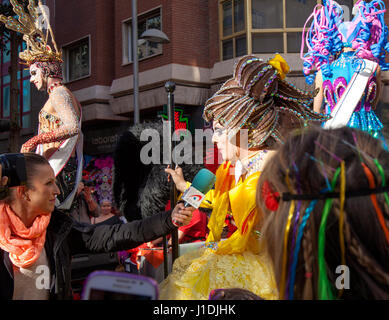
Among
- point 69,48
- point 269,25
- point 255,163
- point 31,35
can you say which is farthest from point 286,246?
point 69,48

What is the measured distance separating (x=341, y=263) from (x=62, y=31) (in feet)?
47.8

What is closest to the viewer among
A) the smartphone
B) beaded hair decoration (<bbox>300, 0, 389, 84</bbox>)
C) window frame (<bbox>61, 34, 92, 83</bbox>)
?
the smartphone

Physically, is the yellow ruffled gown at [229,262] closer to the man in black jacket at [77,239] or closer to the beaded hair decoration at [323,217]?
the man in black jacket at [77,239]

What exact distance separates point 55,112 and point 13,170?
1.44 meters

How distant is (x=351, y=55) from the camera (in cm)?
399

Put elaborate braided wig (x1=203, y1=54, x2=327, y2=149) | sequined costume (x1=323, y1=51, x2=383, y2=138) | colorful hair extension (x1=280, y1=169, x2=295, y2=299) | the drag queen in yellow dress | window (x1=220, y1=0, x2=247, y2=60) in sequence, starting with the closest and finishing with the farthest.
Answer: colorful hair extension (x1=280, y1=169, x2=295, y2=299)
the drag queen in yellow dress
elaborate braided wig (x1=203, y1=54, x2=327, y2=149)
sequined costume (x1=323, y1=51, x2=383, y2=138)
window (x1=220, y1=0, x2=247, y2=60)

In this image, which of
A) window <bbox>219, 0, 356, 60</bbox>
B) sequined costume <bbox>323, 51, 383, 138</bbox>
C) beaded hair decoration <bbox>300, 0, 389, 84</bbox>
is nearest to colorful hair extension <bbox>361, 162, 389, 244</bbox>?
sequined costume <bbox>323, 51, 383, 138</bbox>

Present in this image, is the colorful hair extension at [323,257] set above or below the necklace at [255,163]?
below

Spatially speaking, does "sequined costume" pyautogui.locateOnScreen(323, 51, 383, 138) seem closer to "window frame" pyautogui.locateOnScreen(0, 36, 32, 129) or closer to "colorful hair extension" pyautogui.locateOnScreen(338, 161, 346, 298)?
"colorful hair extension" pyautogui.locateOnScreen(338, 161, 346, 298)

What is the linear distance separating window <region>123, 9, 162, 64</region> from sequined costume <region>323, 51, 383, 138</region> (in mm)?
8137

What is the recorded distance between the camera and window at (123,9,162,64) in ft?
39.2

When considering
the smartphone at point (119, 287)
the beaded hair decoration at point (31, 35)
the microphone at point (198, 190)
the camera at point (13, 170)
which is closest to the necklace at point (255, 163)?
the microphone at point (198, 190)

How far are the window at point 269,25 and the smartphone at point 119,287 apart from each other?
1026cm

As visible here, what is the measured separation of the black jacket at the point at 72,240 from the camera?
203 centimetres
